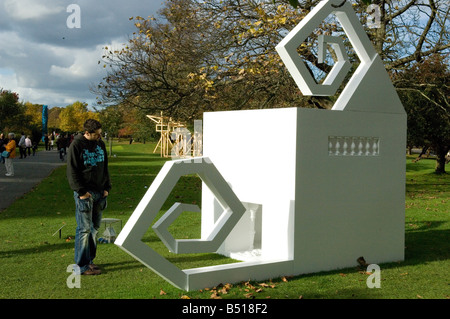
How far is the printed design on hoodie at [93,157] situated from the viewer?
6.98m

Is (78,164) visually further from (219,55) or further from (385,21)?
(385,21)

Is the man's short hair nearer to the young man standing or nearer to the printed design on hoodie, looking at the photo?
the young man standing

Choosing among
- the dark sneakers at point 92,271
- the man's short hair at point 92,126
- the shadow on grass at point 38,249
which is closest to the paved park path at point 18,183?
the shadow on grass at point 38,249

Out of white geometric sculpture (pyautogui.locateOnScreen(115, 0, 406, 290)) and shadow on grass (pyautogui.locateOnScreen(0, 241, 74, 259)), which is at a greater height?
white geometric sculpture (pyautogui.locateOnScreen(115, 0, 406, 290))

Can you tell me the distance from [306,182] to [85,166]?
3.04 m

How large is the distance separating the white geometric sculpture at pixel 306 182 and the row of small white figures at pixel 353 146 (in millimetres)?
16

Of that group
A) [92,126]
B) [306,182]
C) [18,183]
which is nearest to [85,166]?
[92,126]

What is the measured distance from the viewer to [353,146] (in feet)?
24.8

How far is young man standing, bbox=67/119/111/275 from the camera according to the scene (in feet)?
22.5

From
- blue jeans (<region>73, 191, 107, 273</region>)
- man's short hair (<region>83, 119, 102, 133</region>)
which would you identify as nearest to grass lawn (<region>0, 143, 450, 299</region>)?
blue jeans (<region>73, 191, 107, 273</region>)

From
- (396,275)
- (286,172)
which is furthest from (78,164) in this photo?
(396,275)

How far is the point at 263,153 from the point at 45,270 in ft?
11.7

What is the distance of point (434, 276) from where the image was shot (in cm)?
719

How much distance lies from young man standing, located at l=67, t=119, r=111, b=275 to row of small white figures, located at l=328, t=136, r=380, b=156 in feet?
10.8
